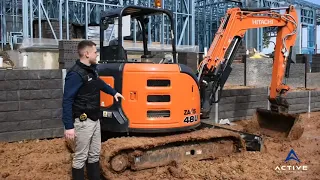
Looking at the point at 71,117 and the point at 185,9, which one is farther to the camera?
the point at 185,9

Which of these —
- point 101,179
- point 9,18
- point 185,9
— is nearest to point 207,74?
point 101,179

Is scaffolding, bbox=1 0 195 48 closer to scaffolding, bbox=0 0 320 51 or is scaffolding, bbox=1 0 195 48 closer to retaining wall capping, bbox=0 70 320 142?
scaffolding, bbox=0 0 320 51

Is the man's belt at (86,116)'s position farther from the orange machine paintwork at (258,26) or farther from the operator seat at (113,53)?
the orange machine paintwork at (258,26)

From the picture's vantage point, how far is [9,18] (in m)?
28.2

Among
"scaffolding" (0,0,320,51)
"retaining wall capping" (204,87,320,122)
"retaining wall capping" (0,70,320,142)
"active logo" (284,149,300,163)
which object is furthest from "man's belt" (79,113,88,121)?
"scaffolding" (0,0,320,51)

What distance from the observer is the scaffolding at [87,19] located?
17.4 m

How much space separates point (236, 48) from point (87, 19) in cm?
1170

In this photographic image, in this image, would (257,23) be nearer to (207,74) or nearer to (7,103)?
(207,74)

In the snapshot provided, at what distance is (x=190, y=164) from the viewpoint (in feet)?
20.0

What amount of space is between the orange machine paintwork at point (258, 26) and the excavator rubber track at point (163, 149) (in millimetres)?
1906

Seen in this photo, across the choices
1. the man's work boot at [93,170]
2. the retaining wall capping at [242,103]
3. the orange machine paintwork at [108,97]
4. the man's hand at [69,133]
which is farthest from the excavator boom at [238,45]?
the man's hand at [69,133]

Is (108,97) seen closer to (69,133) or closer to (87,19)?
(69,133)

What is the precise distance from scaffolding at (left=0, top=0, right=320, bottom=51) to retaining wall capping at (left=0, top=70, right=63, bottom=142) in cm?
544

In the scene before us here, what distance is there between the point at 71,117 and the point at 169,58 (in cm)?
242
